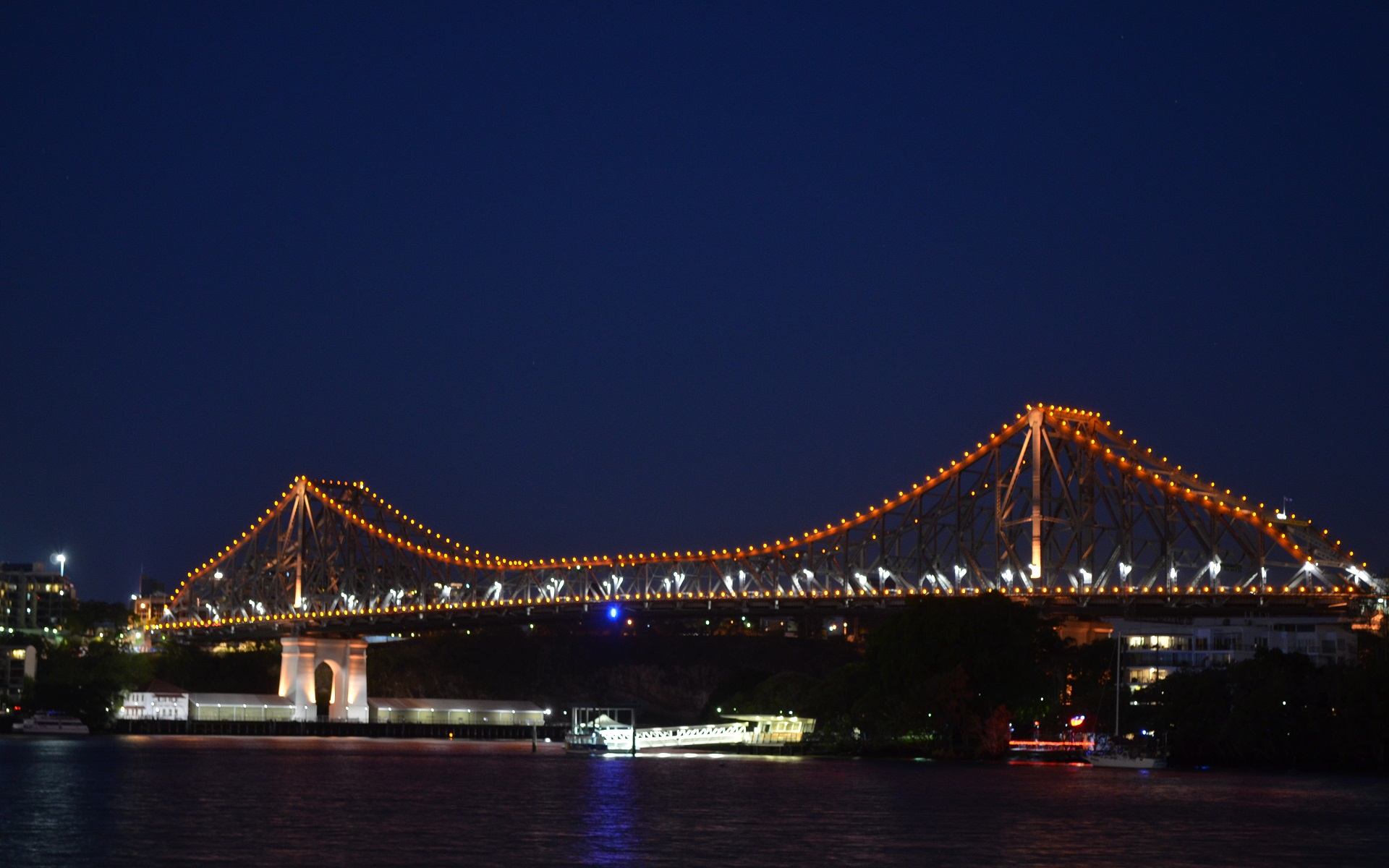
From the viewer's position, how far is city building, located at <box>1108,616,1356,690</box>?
85812mm

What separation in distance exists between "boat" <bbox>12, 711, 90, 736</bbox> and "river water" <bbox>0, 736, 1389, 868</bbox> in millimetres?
34857

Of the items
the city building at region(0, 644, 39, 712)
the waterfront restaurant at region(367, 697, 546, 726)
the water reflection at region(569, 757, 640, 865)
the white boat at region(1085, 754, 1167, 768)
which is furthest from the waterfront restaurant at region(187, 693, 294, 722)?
the white boat at region(1085, 754, 1167, 768)

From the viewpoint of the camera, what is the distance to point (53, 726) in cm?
11150

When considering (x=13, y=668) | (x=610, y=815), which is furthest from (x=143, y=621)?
(x=610, y=815)

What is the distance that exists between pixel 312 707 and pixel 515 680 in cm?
3234

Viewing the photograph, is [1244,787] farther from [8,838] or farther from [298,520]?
[298,520]

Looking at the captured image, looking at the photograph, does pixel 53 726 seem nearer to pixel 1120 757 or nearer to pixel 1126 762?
pixel 1120 757

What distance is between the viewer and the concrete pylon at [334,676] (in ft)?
415

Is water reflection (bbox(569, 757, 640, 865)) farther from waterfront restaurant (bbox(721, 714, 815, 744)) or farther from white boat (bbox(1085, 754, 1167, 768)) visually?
waterfront restaurant (bbox(721, 714, 815, 744))

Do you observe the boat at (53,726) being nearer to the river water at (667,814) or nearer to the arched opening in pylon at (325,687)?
the arched opening in pylon at (325,687)

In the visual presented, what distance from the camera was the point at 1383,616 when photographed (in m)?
86.8

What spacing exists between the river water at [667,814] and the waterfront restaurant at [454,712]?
53.5 m

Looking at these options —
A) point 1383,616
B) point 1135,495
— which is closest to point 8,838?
point 1383,616

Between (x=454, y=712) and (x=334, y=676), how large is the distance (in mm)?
8724
